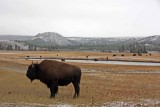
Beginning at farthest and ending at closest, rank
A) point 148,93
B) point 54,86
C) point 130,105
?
point 148,93
point 54,86
point 130,105

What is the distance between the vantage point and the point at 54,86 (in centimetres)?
2252

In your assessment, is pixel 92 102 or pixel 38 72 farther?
pixel 38 72

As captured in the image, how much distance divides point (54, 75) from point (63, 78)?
626mm

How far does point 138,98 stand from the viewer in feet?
76.8

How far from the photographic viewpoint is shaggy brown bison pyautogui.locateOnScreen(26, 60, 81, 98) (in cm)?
2262

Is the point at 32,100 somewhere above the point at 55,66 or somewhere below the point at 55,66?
below

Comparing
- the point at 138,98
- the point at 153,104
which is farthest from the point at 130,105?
the point at 138,98

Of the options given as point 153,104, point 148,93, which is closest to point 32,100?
point 153,104

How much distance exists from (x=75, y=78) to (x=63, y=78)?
82 centimetres

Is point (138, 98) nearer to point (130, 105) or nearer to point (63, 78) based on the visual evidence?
point (130, 105)

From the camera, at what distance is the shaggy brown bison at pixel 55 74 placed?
22625mm

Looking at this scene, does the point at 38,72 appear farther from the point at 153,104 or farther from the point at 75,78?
the point at 153,104

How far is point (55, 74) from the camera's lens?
22656mm

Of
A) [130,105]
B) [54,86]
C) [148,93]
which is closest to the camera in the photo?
[130,105]
